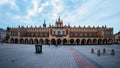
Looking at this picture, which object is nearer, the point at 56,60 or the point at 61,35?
the point at 56,60

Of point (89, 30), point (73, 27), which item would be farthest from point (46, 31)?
point (89, 30)

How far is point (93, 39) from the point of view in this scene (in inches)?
2832

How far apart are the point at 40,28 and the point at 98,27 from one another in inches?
1243

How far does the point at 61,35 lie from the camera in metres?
72.2

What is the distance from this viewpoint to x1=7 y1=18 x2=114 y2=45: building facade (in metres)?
71.9

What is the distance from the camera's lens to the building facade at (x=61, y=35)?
Result: 7188 cm

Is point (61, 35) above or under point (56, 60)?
above

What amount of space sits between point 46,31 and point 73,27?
14.7m

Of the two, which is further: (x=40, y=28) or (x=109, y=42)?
(x=40, y=28)

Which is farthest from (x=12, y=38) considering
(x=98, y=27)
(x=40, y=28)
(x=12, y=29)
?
(x=98, y=27)

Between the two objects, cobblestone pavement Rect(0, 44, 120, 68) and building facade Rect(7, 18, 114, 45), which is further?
building facade Rect(7, 18, 114, 45)

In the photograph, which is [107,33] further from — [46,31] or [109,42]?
[46,31]

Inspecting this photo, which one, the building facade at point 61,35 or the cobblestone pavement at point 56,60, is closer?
the cobblestone pavement at point 56,60

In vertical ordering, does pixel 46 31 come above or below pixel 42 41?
above
